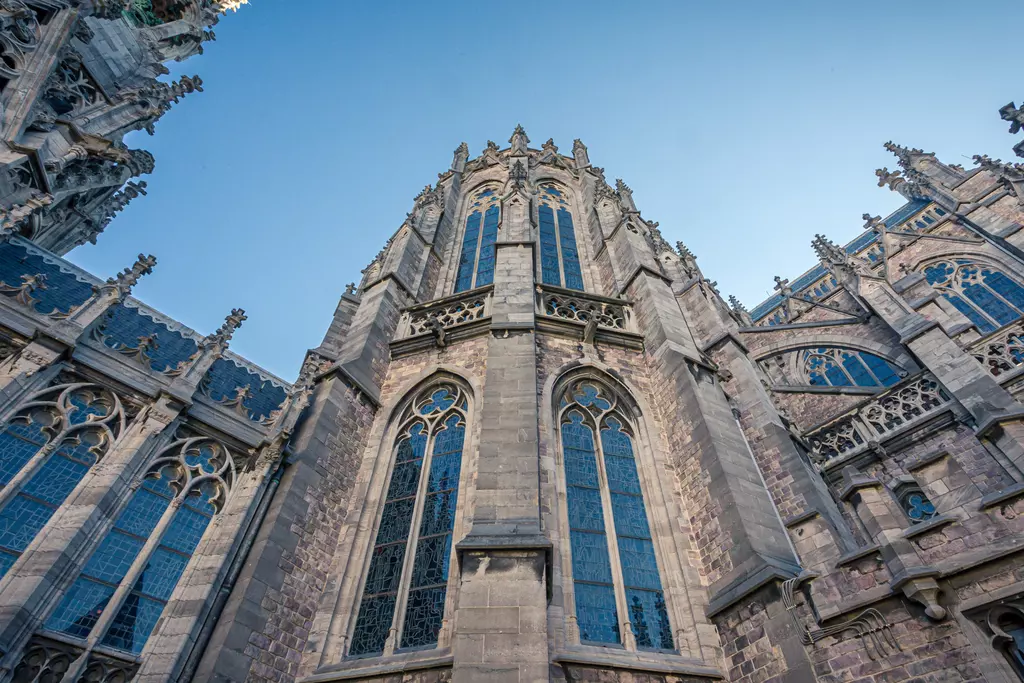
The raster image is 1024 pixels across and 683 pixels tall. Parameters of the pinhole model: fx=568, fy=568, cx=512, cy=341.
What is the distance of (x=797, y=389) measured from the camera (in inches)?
604

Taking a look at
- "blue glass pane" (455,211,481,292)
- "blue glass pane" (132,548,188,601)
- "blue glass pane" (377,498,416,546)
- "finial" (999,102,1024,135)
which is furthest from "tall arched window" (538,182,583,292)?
"finial" (999,102,1024,135)

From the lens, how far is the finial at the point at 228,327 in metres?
10.1

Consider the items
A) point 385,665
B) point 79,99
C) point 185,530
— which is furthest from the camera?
point 79,99

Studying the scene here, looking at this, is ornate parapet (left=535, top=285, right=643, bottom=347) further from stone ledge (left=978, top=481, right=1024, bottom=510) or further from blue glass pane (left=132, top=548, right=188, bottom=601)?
blue glass pane (left=132, top=548, right=188, bottom=601)

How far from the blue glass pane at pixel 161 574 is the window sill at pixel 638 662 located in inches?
203

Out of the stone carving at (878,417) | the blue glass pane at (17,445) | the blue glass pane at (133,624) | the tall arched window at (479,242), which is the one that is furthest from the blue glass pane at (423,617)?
the stone carving at (878,417)

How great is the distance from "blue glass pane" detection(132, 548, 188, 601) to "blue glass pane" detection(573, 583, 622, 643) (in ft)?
17.7

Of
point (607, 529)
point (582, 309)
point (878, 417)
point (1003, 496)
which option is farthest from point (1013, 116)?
point (607, 529)

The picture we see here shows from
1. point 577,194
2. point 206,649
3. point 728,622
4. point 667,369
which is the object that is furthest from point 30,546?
point 577,194

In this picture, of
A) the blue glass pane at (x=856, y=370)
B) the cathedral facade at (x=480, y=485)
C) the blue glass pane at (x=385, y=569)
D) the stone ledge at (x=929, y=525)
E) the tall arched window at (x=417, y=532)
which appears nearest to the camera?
the stone ledge at (x=929, y=525)

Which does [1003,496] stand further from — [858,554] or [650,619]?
[650,619]

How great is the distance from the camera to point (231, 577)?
7535 millimetres

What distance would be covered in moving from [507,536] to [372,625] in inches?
105

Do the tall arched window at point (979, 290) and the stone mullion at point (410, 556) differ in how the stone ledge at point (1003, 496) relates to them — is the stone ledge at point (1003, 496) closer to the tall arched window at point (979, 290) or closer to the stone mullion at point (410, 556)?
the stone mullion at point (410, 556)
